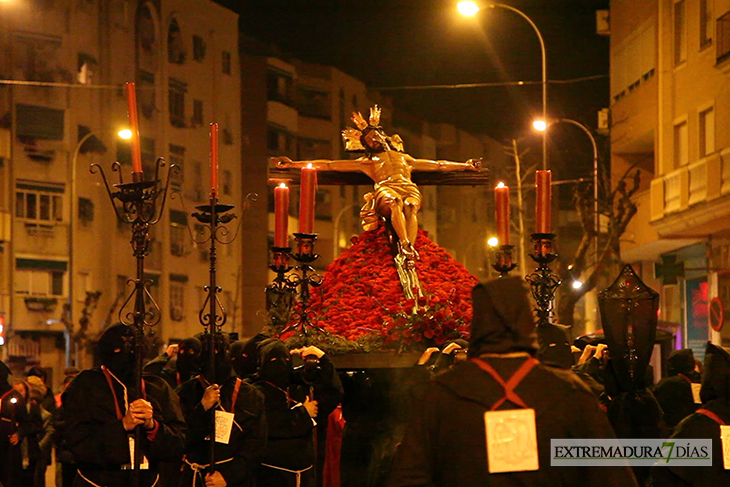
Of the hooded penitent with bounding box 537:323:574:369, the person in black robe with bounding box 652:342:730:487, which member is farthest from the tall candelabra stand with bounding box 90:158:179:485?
the person in black robe with bounding box 652:342:730:487

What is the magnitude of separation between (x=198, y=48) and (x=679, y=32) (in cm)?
2690

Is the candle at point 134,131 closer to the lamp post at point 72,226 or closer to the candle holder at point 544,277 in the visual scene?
the candle holder at point 544,277

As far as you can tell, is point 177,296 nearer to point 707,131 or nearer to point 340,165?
→ point 707,131

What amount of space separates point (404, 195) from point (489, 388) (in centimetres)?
776

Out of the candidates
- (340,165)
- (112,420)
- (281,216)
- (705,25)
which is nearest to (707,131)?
(705,25)

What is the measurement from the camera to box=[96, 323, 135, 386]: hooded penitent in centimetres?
771

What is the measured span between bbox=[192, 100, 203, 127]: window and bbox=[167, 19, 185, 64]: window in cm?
183

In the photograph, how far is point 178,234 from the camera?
48.9 m

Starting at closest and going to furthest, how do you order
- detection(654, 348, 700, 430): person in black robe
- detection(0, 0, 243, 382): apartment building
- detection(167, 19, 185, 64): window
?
1. detection(654, 348, 700, 430): person in black robe
2. detection(0, 0, 243, 382): apartment building
3. detection(167, 19, 185, 64): window

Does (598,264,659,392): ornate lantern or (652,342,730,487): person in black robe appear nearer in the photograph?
(652,342,730,487): person in black robe

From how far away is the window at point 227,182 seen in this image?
5275cm

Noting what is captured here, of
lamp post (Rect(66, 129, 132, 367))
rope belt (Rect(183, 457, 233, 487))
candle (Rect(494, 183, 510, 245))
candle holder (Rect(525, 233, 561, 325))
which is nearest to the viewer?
rope belt (Rect(183, 457, 233, 487))

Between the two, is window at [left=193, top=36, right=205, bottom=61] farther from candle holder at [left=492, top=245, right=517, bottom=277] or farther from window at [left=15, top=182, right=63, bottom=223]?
candle holder at [left=492, top=245, right=517, bottom=277]

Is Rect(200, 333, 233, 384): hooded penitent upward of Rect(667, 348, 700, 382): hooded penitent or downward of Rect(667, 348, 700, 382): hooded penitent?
upward
